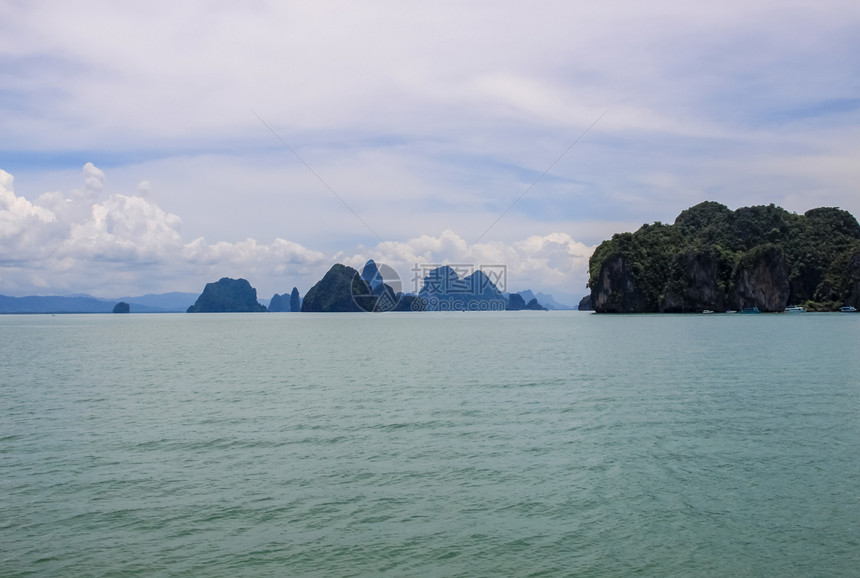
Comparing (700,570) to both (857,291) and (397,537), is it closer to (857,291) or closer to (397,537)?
(397,537)

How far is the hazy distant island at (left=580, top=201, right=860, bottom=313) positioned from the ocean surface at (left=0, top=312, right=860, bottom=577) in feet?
460

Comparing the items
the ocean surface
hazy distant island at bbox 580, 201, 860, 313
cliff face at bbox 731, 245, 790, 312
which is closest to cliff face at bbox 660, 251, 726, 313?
hazy distant island at bbox 580, 201, 860, 313

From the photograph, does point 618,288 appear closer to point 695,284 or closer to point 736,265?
point 695,284

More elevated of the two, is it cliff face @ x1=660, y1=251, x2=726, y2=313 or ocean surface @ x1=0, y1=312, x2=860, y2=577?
cliff face @ x1=660, y1=251, x2=726, y2=313

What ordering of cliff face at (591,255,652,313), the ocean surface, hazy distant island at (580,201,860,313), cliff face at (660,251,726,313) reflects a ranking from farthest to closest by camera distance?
cliff face at (591,255,652,313) → cliff face at (660,251,726,313) → hazy distant island at (580,201,860,313) → the ocean surface

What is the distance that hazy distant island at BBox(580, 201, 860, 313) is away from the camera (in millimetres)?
154250

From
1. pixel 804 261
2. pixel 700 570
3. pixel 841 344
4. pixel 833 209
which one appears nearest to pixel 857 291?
pixel 804 261

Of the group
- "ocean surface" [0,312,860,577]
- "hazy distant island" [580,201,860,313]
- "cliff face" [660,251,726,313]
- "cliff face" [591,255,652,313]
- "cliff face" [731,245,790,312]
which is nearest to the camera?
"ocean surface" [0,312,860,577]

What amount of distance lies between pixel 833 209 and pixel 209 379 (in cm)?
19463

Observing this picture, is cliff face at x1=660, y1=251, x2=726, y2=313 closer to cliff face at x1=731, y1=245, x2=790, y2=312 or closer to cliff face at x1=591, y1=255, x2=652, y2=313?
cliff face at x1=731, y1=245, x2=790, y2=312

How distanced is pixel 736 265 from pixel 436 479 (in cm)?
16668

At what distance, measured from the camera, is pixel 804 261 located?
168125 millimetres

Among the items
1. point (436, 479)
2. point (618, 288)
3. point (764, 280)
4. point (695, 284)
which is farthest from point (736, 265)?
point (436, 479)

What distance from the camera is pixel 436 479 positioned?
47.3 ft
